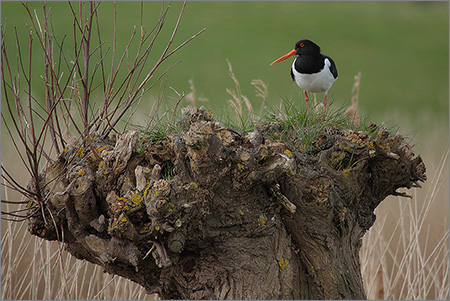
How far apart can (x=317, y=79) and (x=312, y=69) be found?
0.07 m

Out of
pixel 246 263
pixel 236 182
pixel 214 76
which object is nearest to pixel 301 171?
pixel 236 182

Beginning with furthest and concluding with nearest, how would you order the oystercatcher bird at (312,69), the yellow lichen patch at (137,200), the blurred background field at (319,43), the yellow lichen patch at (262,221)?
the blurred background field at (319,43)
the oystercatcher bird at (312,69)
the yellow lichen patch at (262,221)
the yellow lichen patch at (137,200)

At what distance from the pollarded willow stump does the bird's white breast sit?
1.15 m

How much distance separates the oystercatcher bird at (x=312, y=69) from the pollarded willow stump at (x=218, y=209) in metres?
1.16

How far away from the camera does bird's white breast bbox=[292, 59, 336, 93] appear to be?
308cm

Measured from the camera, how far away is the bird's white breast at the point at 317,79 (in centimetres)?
308

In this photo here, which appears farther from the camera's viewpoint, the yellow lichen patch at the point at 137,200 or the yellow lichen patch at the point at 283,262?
the yellow lichen patch at the point at 283,262

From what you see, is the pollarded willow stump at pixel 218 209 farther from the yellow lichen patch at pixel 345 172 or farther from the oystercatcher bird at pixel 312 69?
the oystercatcher bird at pixel 312 69

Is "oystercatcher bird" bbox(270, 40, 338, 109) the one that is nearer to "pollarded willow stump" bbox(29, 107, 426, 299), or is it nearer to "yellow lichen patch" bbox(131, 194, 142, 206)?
"pollarded willow stump" bbox(29, 107, 426, 299)

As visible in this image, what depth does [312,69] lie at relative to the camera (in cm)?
307

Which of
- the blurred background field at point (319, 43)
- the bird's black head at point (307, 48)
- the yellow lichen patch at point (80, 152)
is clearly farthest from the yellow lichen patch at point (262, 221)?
the blurred background field at point (319, 43)

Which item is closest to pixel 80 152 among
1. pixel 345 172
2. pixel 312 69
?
pixel 345 172

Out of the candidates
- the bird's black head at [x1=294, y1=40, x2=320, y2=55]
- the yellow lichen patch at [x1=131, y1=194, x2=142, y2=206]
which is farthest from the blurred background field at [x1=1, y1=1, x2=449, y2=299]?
the yellow lichen patch at [x1=131, y1=194, x2=142, y2=206]

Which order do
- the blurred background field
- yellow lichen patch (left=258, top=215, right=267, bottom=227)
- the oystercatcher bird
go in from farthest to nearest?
1. the blurred background field
2. the oystercatcher bird
3. yellow lichen patch (left=258, top=215, right=267, bottom=227)
